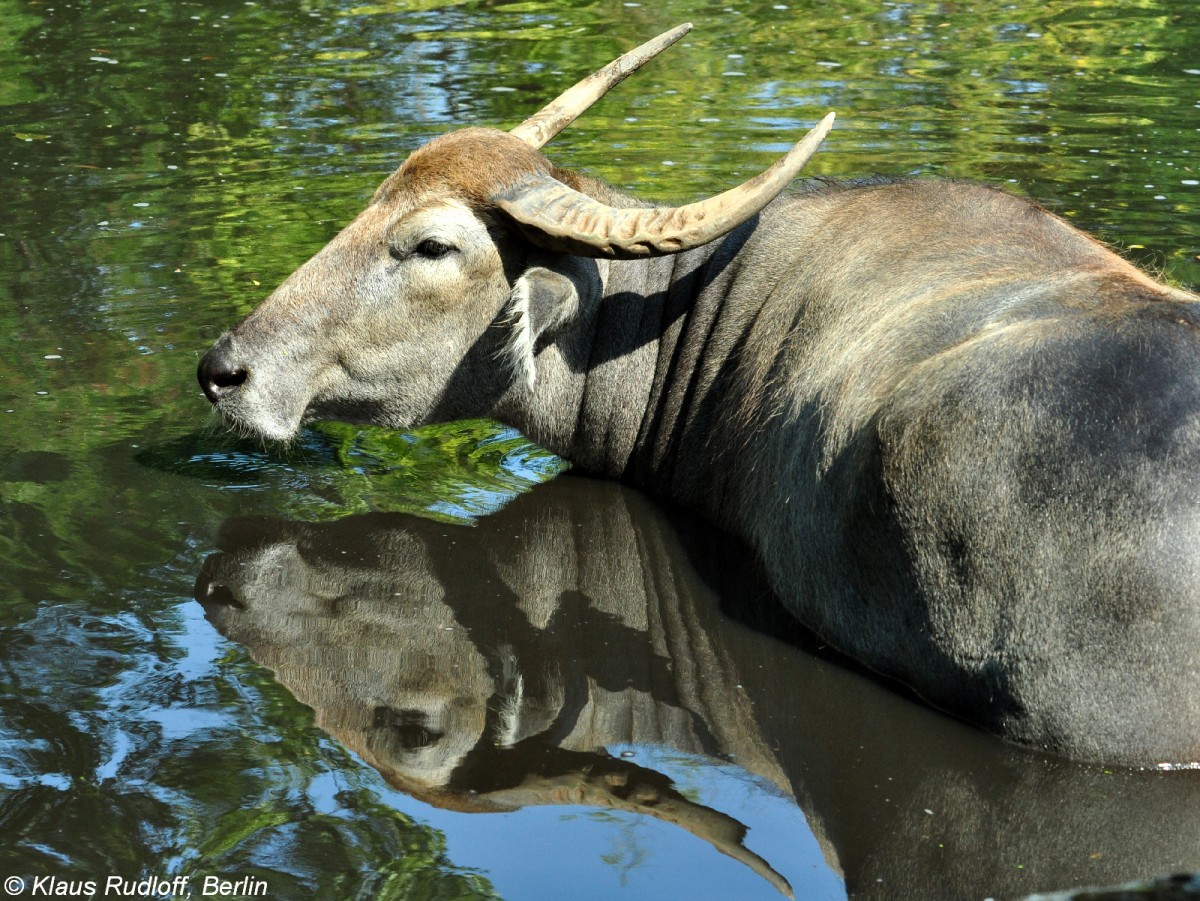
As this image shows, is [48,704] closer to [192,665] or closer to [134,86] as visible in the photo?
[192,665]

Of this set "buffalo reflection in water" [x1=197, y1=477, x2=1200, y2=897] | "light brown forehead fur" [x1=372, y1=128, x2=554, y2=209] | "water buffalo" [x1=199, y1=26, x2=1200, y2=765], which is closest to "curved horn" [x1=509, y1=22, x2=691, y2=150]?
"water buffalo" [x1=199, y1=26, x2=1200, y2=765]

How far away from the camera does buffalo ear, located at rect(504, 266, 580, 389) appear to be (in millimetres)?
5984

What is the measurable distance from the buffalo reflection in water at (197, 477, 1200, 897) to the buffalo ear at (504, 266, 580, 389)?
2.60 feet

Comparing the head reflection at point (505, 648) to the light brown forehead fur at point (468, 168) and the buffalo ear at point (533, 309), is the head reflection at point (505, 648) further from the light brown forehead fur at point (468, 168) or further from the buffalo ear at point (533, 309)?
the light brown forehead fur at point (468, 168)

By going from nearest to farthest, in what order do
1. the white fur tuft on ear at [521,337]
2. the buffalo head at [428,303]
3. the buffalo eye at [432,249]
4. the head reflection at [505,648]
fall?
1. the head reflection at [505,648]
2. the white fur tuft on ear at [521,337]
3. the buffalo head at [428,303]
4. the buffalo eye at [432,249]

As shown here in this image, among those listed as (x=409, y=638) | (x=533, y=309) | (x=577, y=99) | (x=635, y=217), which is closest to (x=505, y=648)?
(x=409, y=638)

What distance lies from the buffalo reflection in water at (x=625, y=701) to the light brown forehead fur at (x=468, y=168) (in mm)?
1434

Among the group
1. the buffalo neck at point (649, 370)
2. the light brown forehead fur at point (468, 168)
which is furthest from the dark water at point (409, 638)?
the light brown forehead fur at point (468, 168)

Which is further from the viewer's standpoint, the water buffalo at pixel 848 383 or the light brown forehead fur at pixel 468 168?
the light brown forehead fur at pixel 468 168

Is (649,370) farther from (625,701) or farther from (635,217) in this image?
(625,701)

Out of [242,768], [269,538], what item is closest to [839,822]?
[242,768]

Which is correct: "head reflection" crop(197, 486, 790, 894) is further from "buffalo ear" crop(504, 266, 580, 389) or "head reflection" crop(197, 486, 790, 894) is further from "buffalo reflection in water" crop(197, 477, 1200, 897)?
"buffalo ear" crop(504, 266, 580, 389)

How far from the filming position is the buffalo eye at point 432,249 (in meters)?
6.19

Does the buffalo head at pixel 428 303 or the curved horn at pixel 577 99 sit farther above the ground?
the curved horn at pixel 577 99
